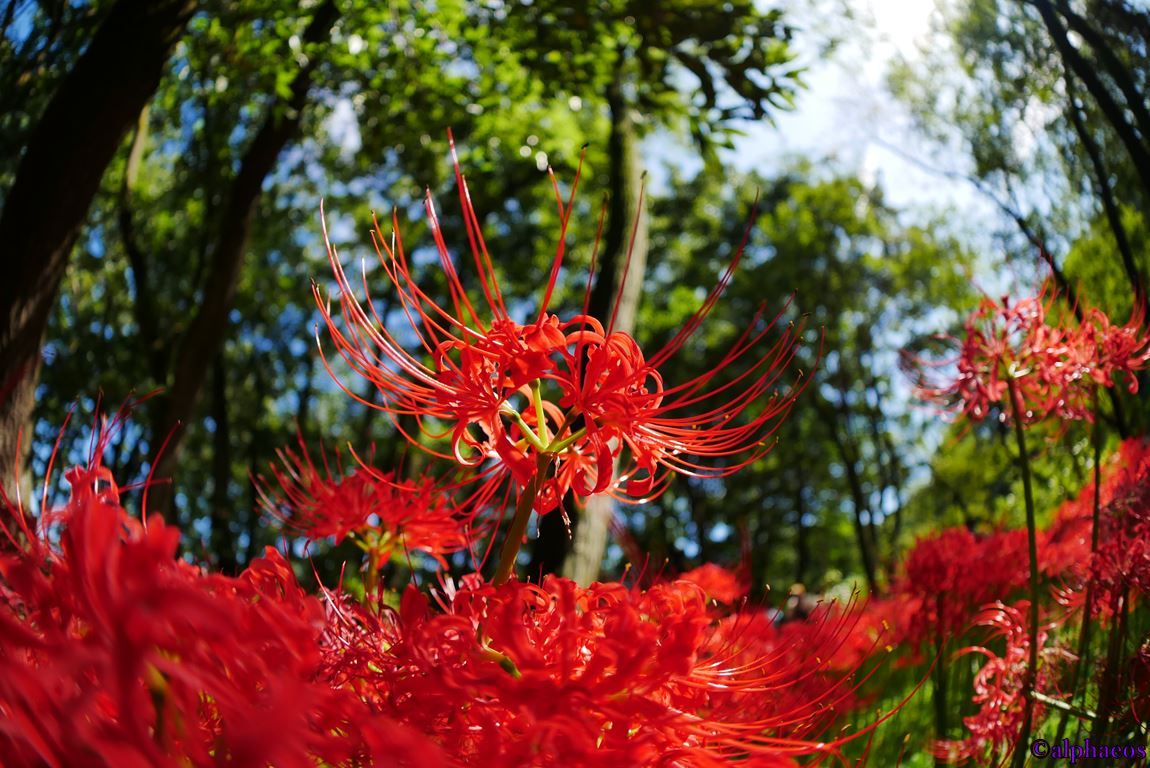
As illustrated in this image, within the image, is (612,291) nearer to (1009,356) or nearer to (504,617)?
(1009,356)

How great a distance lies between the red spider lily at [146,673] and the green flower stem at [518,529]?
0.33 metres

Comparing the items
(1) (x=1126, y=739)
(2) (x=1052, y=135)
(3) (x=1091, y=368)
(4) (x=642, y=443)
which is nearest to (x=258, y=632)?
(4) (x=642, y=443)

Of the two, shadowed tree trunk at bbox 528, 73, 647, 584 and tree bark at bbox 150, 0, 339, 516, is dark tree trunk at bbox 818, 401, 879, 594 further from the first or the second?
tree bark at bbox 150, 0, 339, 516

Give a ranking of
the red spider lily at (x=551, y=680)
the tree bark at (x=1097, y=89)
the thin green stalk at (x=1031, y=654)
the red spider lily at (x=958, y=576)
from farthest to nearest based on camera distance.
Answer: the red spider lily at (x=958, y=576)
the tree bark at (x=1097, y=89)
the thin green stalk at (x=1031, y=654)
the red spider lily at (x=551, y=680)

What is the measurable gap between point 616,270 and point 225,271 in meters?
3.04

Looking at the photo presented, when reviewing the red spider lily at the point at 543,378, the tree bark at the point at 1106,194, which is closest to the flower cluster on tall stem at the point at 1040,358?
the tree bark at the point at 1106,194

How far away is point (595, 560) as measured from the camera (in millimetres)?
2875

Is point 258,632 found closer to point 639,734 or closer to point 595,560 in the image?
point 639,734

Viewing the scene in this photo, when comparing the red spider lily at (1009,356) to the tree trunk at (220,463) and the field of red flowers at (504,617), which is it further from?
the tree trunk at (220,463)

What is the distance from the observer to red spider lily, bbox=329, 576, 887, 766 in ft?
2.68

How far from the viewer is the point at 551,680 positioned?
0.84 metres

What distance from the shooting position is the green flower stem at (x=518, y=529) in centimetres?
105

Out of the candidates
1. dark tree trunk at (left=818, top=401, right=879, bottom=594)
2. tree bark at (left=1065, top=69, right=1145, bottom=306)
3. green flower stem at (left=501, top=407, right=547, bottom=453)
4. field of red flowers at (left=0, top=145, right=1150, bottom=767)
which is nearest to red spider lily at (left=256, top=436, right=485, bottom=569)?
field of red flowers at (left=0, top=145, right=1150, bottom=767)

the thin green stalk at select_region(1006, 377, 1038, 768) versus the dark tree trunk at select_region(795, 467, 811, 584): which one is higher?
the dark tree trunk at select_region(795, 467, 811, 584)
